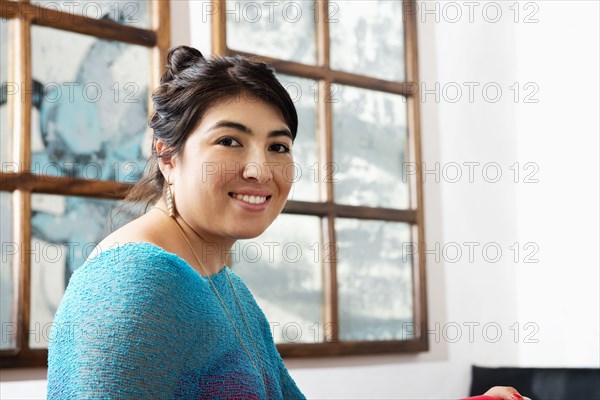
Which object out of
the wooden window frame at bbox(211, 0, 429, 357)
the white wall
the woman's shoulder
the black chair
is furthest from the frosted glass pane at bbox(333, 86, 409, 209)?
the woman's shoulder

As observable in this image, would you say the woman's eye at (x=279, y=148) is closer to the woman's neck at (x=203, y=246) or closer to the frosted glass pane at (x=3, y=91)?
the woman's neck at (x=203, y=246)

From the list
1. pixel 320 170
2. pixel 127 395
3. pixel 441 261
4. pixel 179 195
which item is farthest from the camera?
pixel 441 261

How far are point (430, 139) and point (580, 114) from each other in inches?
20.1

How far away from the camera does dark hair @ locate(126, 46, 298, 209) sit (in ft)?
4.90

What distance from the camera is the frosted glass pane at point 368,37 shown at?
275cm

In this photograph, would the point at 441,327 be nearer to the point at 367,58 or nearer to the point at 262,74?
the point at 367,58

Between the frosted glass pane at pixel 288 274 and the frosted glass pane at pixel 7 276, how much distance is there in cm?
65

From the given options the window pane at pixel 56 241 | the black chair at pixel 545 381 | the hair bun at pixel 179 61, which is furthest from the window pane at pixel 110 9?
the black chair at pixel 545 381

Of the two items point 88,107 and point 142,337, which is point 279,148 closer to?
point 142,337

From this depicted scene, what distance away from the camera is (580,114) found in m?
2.91

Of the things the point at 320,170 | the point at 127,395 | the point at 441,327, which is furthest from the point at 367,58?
the point at 127,395

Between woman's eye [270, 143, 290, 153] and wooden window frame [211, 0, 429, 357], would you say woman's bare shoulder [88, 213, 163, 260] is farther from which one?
wooden window frame [211, 0, 429, 357]

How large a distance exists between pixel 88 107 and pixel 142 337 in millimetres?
1041

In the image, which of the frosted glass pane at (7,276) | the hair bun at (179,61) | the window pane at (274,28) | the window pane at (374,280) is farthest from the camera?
the window pane at (374,280)
